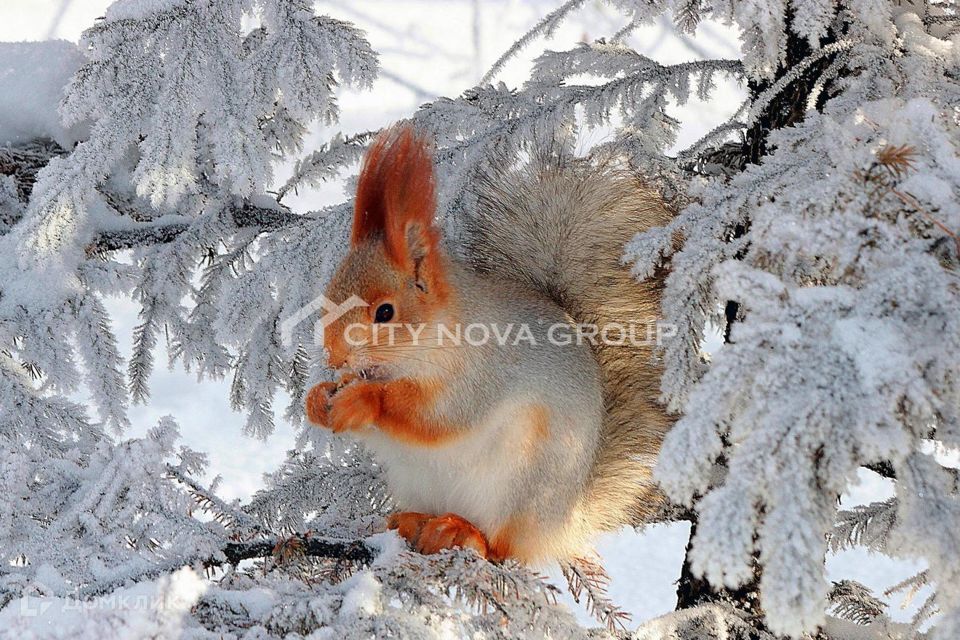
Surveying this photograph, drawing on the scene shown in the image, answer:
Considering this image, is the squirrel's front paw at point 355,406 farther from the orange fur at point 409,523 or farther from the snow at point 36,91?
the snow at point 36,91

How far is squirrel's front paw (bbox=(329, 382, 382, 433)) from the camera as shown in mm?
1130

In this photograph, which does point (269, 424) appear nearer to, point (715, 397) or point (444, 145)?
point (444, 145)

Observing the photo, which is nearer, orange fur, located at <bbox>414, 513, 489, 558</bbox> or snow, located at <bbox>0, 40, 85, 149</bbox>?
orange fur, located at <bbox>414, 513, 489, 558</bbox>

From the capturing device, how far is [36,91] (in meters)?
1.82

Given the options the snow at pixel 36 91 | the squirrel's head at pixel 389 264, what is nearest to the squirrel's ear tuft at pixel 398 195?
the squirrel's head at pixel 389 264

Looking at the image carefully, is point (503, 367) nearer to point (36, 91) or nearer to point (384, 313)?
point (384, 313)

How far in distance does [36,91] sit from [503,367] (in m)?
1.25

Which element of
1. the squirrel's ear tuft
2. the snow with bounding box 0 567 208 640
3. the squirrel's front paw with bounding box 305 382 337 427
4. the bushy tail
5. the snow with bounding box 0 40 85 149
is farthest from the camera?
the snow with bounding box 0 40 85 149

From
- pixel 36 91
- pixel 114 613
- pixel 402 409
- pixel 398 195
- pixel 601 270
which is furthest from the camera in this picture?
pixel 36 91

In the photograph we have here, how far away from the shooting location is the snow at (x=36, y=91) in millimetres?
1812

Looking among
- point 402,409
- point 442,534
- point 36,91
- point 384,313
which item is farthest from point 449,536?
point 36,91

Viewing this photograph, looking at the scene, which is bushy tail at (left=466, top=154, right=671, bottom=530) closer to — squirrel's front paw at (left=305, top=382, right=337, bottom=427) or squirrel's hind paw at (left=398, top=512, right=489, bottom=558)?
squirrel's hind paw at (left=398, top=512, right=489, bottom=558)

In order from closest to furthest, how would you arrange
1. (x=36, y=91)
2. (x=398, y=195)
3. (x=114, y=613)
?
(x=114, y=613) → (x=398, y=195) → (x=36, y=91)

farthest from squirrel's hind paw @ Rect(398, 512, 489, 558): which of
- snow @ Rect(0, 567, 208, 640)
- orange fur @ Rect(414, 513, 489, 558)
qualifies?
snow @ Rect(0, 567, 208, 640)
